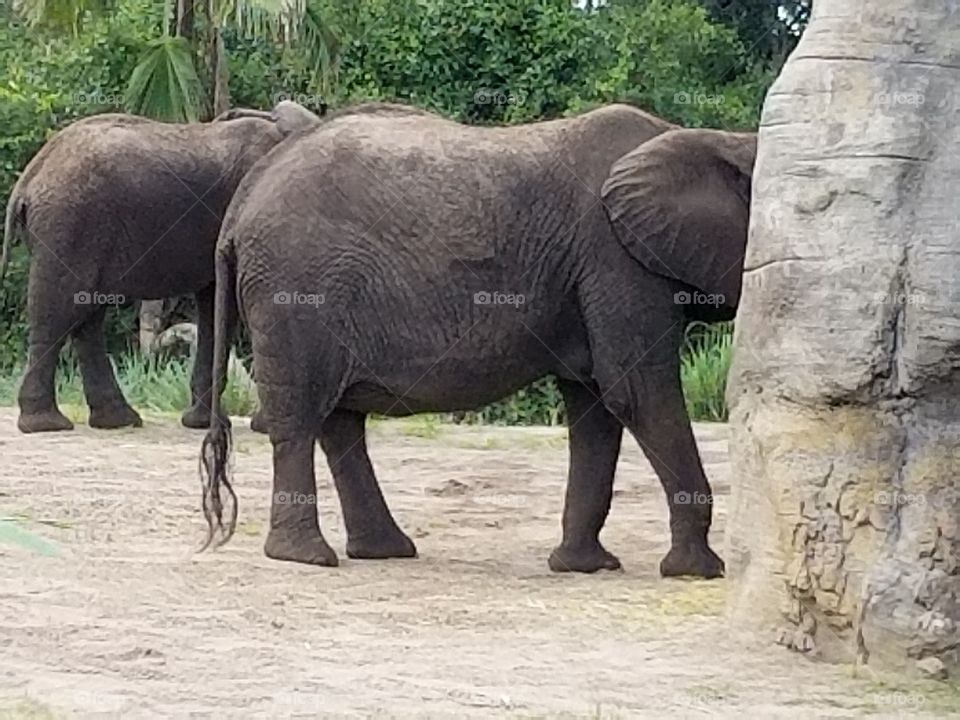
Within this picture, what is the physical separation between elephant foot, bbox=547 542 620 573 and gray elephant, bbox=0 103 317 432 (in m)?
4.94

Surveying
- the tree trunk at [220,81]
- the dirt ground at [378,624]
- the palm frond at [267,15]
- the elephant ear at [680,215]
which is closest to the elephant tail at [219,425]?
the dirt ground at [378,624]

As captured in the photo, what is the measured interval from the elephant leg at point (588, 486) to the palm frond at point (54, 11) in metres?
8.48

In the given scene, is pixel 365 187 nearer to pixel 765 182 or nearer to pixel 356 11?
pixel 765 182

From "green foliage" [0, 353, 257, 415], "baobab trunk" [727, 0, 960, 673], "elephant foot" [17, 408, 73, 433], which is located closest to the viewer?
"baobab trunk" [727, 0, 960, 673]

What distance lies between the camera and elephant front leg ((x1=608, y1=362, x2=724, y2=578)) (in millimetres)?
8133

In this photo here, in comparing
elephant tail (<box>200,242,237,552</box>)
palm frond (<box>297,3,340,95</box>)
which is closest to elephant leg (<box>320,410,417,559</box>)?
elephant tail (<box>200,242,237,552</box>)

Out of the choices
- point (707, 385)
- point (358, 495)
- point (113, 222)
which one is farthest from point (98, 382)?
point (358, 495)

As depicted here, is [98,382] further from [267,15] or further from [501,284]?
[501,284]

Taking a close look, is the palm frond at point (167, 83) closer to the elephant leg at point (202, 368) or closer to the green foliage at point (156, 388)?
the green foliage at point (156, 388)

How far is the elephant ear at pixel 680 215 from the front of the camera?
813 centimetres

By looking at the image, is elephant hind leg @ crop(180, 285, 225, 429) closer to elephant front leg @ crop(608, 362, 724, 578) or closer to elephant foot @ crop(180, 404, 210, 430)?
elephant foot @ crop(180, 404, 210, 430)

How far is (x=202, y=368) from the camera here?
44.2 feet

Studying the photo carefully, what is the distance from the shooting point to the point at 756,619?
6.56m

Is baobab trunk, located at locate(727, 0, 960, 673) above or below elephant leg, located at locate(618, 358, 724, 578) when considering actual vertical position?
above
